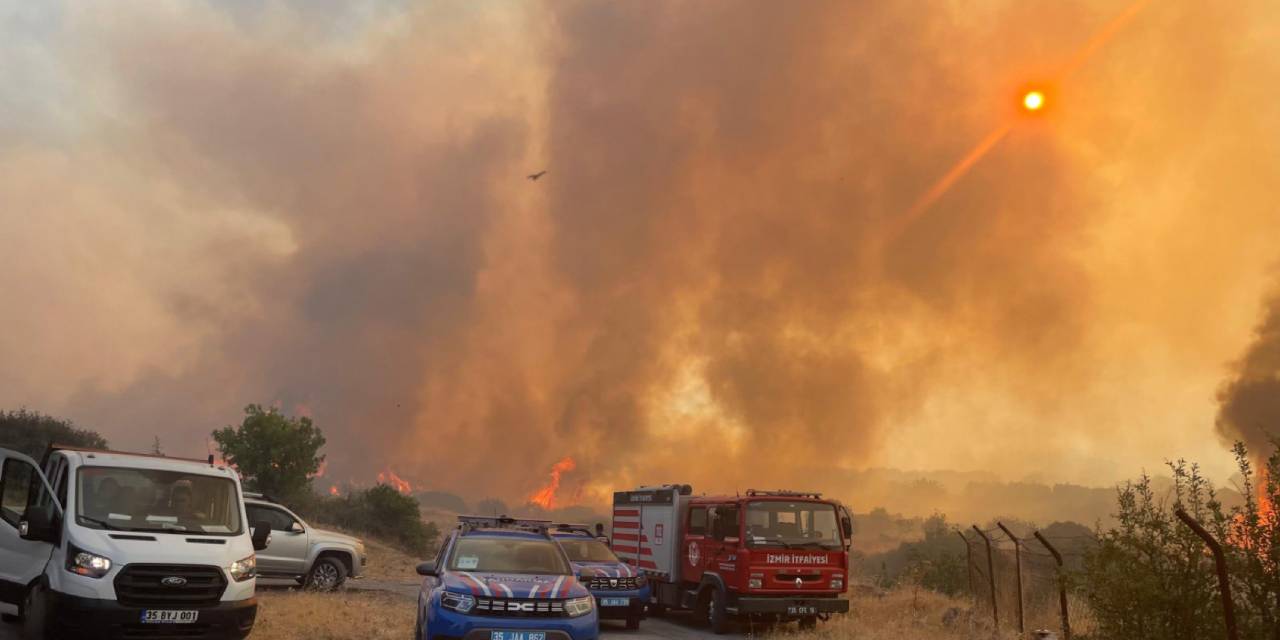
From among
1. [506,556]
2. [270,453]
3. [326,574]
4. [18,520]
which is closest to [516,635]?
[506,556]

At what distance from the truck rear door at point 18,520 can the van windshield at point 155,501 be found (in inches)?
17.6

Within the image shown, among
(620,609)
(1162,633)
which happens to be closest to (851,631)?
(620,609)

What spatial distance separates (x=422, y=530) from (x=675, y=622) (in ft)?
118

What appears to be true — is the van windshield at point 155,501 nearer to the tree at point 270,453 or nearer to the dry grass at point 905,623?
the dry grass at point 905,623

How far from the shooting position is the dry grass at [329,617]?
577 inches

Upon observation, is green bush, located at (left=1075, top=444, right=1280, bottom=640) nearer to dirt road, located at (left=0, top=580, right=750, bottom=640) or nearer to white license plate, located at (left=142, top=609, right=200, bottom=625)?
dirt road, located at (left=0, top=580, right=750, bottom=640)

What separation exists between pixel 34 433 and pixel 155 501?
159ft

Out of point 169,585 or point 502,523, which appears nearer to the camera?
point 169,585

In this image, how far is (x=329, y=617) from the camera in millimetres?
16438

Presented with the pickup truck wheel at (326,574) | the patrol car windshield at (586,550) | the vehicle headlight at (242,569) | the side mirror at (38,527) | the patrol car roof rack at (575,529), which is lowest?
the pickup truck wheel at (326,574)

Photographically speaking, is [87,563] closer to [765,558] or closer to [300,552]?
[300,552]

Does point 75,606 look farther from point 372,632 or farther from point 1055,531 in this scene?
point 1055,531

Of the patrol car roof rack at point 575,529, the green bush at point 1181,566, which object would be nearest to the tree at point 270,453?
the patrol car roof rack at point 575,529

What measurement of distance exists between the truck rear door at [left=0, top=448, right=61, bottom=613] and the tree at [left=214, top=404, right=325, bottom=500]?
38.2m
